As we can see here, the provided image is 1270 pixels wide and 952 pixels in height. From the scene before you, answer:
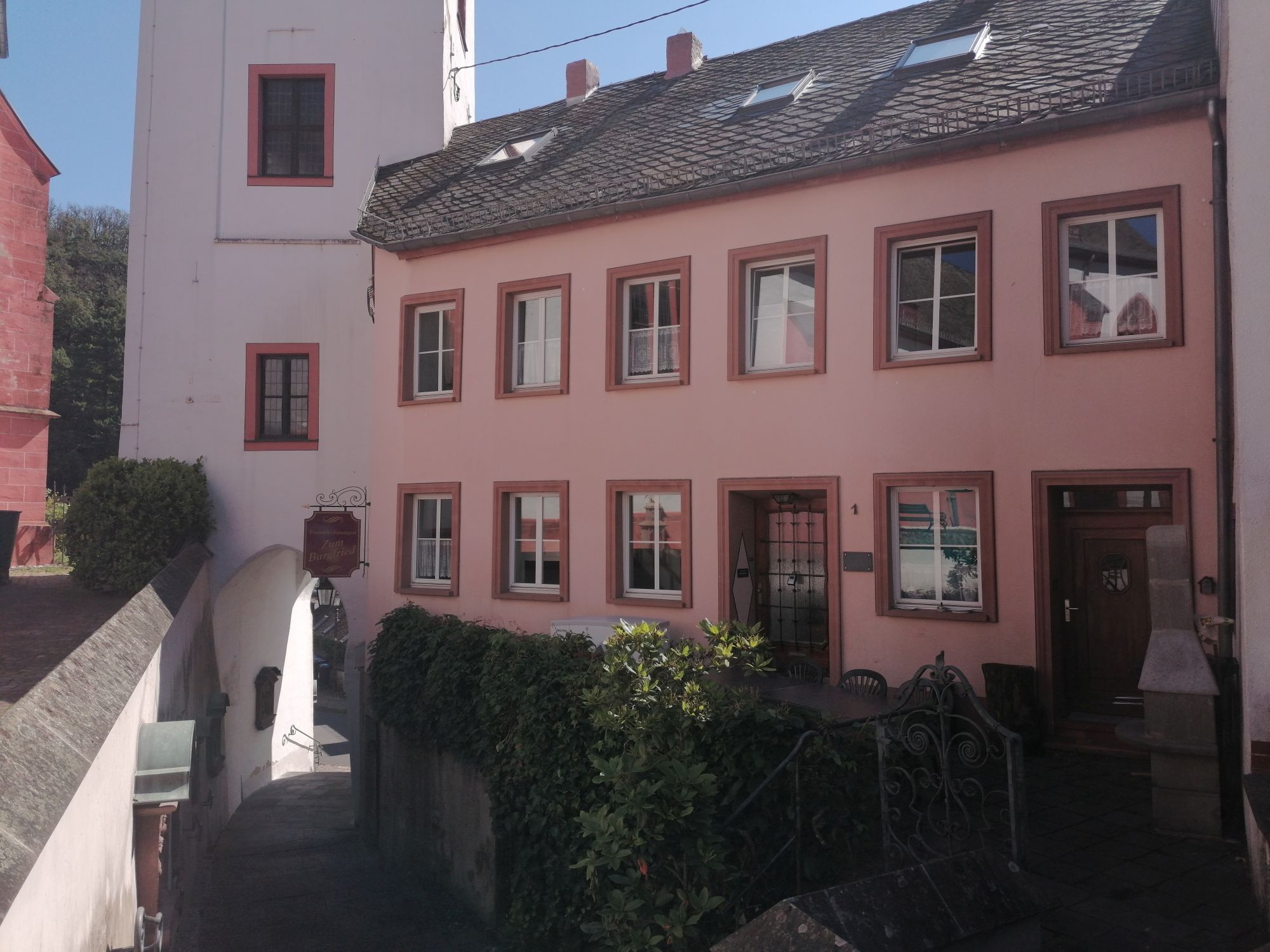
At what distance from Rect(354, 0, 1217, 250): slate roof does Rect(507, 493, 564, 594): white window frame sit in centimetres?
362

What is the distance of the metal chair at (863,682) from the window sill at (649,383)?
13.1 feet

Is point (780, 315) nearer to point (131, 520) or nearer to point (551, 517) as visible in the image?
point (551, 517)

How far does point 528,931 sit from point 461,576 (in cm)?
587

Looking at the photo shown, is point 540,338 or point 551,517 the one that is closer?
point 551,517

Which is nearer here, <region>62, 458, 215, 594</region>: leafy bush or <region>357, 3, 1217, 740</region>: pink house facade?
<region>357, 3, 1217, 740</region>: pink house facade

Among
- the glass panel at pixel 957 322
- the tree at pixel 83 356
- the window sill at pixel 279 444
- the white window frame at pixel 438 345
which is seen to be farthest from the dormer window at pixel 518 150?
the tree at pixel 83 356

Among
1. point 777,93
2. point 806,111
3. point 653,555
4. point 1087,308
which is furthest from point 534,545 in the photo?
point 1087,308

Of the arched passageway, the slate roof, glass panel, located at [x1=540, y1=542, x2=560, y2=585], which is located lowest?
the arched passageway

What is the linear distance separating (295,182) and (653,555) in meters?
9.29

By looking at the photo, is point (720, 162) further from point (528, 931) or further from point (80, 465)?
point (80, 465)

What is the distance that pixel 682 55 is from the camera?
16.9 metres

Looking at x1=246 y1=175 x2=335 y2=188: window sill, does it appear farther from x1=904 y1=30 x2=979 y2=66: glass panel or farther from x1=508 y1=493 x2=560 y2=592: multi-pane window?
x1=904 y1=30 x2=979 y2=66: glass panel

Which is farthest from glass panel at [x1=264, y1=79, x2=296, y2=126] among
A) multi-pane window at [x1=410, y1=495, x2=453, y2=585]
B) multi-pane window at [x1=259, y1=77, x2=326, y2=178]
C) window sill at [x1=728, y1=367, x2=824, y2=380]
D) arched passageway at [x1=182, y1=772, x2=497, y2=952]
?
arched passageway at [x1=182, y1=772, x2=497, y2=952]

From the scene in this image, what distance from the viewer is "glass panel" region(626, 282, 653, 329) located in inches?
519
